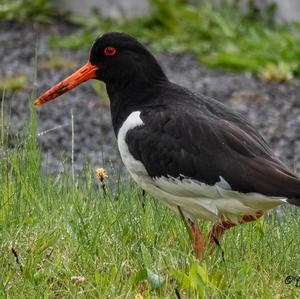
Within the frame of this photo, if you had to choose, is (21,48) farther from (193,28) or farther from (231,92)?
(231,92)

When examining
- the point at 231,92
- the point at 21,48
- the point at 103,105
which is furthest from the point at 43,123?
the point at 21,48

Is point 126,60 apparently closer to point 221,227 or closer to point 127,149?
point 127,149

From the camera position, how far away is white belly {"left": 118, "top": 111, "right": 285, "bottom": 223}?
4871mm

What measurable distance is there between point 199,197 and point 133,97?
2.66 ft

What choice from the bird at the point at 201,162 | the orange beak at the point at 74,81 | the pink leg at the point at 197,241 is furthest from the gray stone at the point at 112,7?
the pink leg at the point at 197,241

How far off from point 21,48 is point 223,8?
2.38 meters

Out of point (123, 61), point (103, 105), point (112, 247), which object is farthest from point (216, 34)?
point (112, 247)

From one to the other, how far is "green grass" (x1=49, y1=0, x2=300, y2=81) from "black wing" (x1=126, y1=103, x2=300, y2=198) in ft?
16.8

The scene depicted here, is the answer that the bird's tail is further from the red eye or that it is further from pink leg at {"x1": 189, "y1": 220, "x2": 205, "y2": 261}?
the red eye

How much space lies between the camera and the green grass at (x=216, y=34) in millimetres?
10328

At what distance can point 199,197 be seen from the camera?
5.00m

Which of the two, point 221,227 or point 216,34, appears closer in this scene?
point 221,227

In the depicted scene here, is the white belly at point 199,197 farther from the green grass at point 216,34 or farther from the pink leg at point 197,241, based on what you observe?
the green grass at point 216,34

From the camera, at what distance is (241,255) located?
481cm
